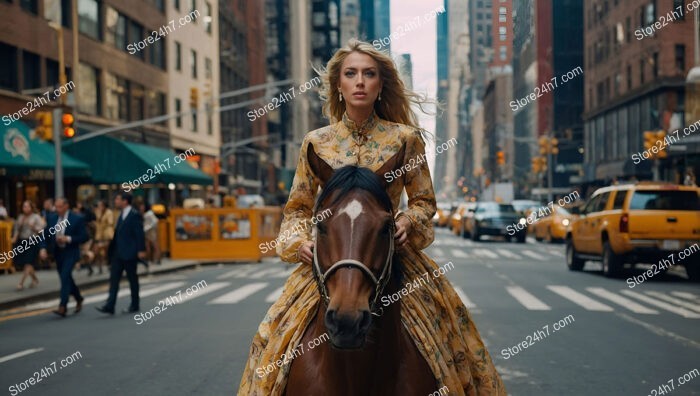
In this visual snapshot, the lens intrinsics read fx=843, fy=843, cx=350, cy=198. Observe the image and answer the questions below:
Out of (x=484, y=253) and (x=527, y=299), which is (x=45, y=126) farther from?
(x=484, y=253)

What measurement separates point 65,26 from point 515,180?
84.5m

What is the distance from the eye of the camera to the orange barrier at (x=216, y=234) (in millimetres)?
30062

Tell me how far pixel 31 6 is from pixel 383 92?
27.7 m

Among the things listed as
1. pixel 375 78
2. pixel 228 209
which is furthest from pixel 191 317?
pixel 228 209

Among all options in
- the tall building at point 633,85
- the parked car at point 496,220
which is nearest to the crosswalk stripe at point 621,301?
the parked car at point 496,220

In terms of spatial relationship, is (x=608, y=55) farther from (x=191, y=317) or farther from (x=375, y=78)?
(x=375, y=78)

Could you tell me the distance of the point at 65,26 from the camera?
3244cm

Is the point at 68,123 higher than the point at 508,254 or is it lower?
higher

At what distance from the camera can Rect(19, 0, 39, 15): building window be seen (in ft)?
93.4

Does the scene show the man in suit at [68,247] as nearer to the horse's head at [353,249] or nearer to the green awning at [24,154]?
the green awning at [24,154]

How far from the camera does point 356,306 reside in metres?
3.01

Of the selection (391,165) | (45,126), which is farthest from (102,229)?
(391,165)

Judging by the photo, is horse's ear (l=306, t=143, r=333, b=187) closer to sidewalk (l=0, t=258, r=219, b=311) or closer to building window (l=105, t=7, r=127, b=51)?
sidewalk (l=0, t=258, r=219, b=311)

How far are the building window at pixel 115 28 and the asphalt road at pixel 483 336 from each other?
826 inches
